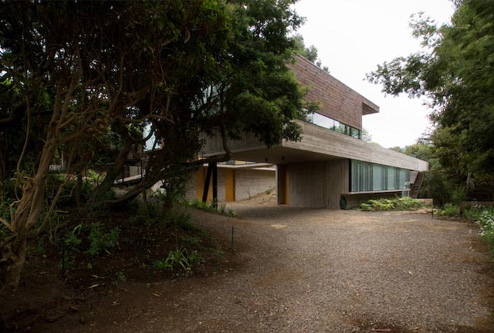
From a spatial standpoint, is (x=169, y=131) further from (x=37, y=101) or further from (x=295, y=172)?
(x=295, y=172)

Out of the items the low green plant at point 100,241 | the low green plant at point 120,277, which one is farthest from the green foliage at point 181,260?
the low green plant at point 100,241

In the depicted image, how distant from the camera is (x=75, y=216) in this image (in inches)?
209

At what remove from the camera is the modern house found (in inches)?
510

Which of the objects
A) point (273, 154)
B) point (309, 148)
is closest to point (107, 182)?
point (309, 148)

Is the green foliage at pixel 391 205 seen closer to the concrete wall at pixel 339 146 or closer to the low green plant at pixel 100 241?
the concrete wall at pixel 339 146

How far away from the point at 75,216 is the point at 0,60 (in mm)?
2783

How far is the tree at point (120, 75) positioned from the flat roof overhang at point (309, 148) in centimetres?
395

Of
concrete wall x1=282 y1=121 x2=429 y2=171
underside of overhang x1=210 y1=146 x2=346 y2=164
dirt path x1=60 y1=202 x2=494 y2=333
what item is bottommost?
dirt path x1=60 y1=202 x2=494 y2=333

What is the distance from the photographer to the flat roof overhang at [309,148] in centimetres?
1144

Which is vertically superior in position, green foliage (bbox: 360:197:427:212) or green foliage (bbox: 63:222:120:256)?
green foliage (bbox: 63:222:120:256)

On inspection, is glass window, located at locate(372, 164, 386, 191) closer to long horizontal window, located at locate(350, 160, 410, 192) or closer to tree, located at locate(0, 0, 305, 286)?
long horizontal window, located at locate(350, 160, 410, 192)

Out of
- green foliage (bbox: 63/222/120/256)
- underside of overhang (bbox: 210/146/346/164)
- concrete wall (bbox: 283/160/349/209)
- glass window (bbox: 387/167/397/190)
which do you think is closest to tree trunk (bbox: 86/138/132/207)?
green foliage (bbox: 63/222/120/256)

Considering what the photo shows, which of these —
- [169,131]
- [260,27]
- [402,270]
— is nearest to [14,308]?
[169,131]

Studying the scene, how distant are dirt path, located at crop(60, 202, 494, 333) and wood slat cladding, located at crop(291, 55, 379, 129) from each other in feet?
29.1
